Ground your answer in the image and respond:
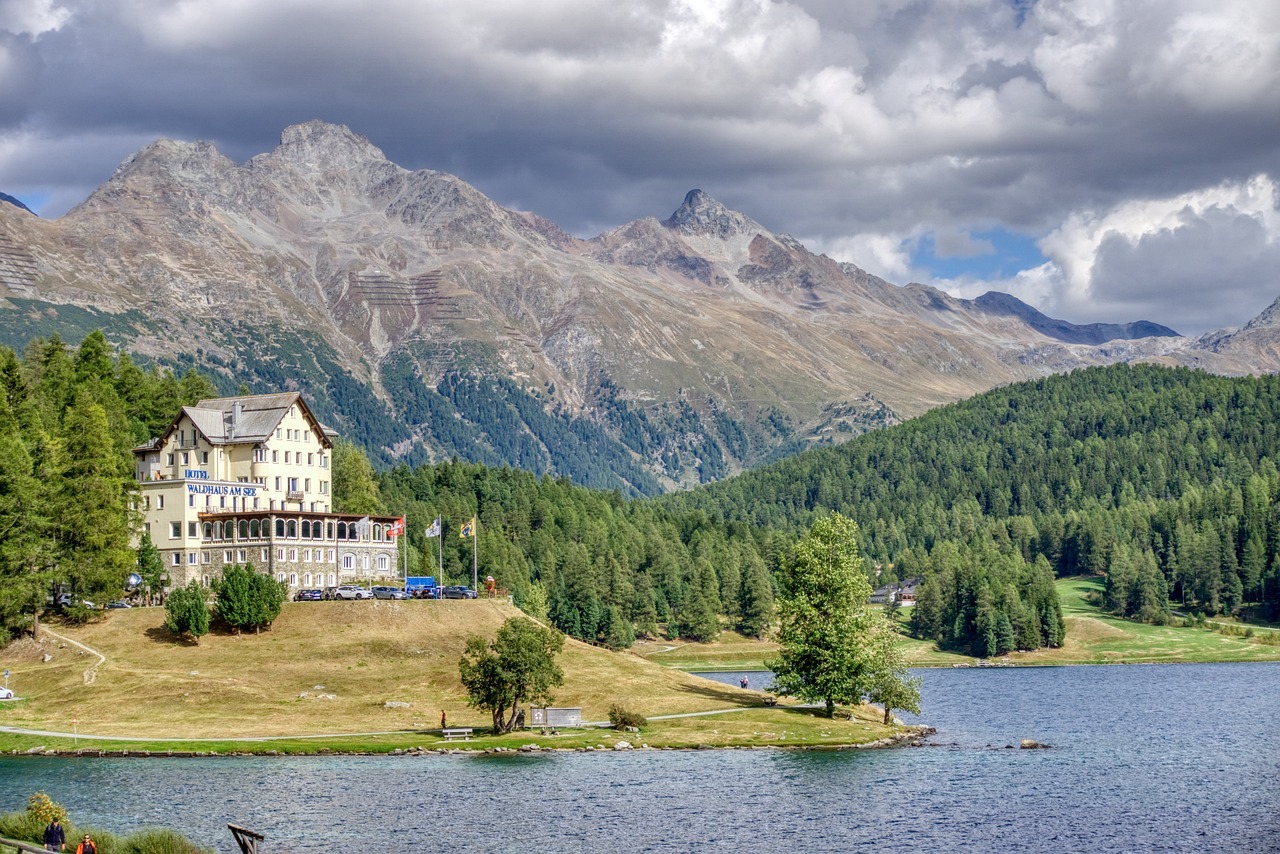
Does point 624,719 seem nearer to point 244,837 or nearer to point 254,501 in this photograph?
point 244,837

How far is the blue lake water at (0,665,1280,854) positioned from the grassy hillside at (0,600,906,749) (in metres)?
9.80

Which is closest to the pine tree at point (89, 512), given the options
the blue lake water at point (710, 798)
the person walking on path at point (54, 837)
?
the blue lake water at point (710, 798)

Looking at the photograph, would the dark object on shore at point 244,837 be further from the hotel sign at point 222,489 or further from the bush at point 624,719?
the hotel sign at point 222,489

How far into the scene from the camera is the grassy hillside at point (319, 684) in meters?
122

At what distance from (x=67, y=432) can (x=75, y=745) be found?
142ft

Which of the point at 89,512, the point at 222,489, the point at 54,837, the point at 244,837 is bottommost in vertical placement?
the point at 244,837

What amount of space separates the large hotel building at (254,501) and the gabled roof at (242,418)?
11 cm

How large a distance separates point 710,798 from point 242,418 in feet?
298

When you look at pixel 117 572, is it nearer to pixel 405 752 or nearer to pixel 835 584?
pixel 405 752

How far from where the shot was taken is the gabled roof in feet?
542

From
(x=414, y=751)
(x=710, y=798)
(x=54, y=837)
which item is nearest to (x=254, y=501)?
(x=414, y=751)

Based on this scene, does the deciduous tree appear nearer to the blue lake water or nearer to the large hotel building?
the blue lake water

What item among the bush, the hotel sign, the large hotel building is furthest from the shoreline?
the hotel sign

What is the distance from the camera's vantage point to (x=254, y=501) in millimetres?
164000
